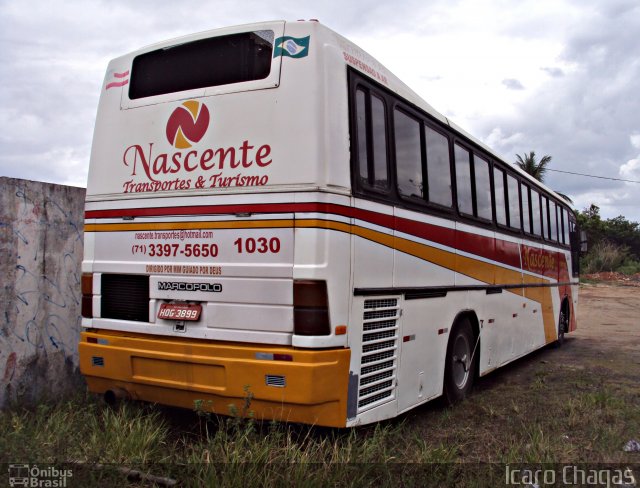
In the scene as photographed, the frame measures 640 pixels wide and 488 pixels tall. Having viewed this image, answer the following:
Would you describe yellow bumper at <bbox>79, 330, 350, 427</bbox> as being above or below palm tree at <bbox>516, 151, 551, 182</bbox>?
below

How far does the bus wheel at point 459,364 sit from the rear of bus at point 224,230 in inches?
92.0

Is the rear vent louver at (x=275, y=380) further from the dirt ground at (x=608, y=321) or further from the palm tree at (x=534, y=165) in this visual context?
the palm tree at (x=534, y=165)

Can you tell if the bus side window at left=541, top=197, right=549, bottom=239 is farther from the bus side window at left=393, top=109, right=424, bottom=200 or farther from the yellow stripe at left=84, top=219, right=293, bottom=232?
the yellow stripe at left=84, top=219, right=293, bottom=232

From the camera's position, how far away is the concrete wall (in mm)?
5812

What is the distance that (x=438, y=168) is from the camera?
640 cm

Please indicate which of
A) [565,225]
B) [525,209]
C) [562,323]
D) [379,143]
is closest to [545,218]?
[525,209]

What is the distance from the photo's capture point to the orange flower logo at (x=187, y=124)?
5059 mm

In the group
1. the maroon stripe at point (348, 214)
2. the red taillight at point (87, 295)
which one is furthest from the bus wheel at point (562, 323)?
the red taillight at point (87, 295)

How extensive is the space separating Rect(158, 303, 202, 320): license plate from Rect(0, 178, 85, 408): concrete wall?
1.79 metres

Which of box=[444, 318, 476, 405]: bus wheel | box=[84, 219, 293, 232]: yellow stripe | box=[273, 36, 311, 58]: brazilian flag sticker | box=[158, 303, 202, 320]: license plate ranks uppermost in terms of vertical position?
box=[273, 36, 311, 58]: brazilian flag sticker

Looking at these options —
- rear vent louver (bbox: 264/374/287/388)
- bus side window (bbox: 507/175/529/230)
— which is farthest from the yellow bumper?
bus side window (bbox: 507/175/529/230)

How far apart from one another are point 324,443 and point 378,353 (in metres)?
0.87

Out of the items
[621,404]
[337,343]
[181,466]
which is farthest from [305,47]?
[621,404]

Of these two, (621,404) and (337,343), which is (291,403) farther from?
(621,404)
